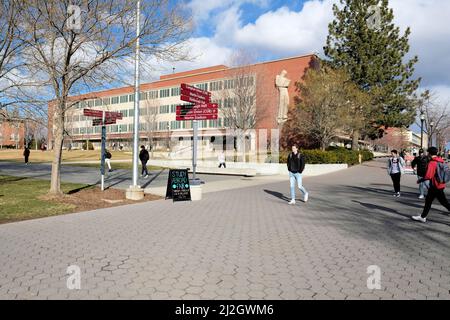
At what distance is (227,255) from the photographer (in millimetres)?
4805

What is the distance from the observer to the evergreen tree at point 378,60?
33188 millimetres

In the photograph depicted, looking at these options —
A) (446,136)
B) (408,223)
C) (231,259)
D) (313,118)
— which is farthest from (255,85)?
(446,136)

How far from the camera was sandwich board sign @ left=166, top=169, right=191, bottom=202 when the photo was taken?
409 inches

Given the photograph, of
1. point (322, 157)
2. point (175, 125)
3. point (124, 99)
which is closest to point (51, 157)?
point (175, 125)

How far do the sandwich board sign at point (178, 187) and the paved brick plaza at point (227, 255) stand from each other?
198 centimetres

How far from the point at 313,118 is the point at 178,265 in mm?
27223

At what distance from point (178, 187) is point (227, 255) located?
19.5 feet

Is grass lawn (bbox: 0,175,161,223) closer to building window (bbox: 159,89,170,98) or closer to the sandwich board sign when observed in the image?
the sandwich board sign

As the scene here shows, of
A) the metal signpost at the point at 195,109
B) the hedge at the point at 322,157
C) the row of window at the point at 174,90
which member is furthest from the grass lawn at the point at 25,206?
the hedge at the point at 322,157

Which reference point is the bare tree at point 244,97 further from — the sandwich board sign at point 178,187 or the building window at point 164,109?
the building window at point 164,109

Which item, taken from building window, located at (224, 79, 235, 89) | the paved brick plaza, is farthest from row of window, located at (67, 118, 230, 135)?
the paved brick plaza

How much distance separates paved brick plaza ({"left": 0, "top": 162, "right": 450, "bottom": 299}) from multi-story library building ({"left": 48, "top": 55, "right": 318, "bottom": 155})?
5.47 m

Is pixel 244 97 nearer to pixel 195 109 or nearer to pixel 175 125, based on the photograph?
pixel 195 109
